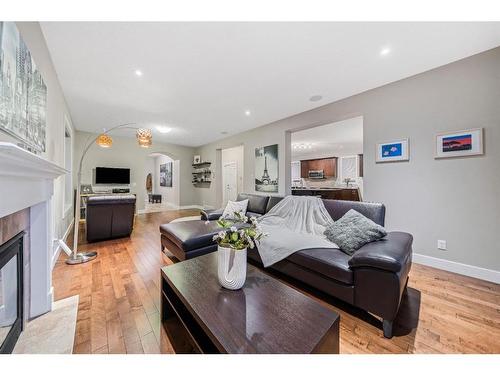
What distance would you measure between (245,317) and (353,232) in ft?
4.46

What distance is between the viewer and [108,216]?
340 centimetres

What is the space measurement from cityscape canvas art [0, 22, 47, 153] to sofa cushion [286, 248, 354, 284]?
7.41ft

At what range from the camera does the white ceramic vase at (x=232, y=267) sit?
124cm

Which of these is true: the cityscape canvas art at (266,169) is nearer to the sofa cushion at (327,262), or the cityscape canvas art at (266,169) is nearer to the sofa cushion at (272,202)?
the sofa cushion at (272,202)

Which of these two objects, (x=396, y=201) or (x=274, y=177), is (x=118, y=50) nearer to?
(x=274, y=177)

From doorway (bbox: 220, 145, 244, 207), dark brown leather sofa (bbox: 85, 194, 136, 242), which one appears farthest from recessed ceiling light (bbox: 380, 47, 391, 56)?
doorway (bbox: 220, 145, 244, 207)

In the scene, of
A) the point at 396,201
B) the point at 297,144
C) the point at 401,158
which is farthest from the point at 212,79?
the point at 297,144

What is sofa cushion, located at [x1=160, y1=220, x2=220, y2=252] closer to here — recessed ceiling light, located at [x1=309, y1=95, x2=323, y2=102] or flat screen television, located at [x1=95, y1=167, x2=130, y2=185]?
recessed ceiling light, located at [x1=309, y1=95, x2=323, y2=102]

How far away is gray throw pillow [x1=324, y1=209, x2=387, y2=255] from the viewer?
69.7 inches

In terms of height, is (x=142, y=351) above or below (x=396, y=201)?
below

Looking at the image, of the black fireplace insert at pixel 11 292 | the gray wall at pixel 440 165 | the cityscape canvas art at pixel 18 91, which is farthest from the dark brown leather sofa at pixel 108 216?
the gray wall at pixel 440 165

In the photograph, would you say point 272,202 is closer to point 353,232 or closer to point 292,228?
point 292,228

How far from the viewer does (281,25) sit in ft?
5.92
